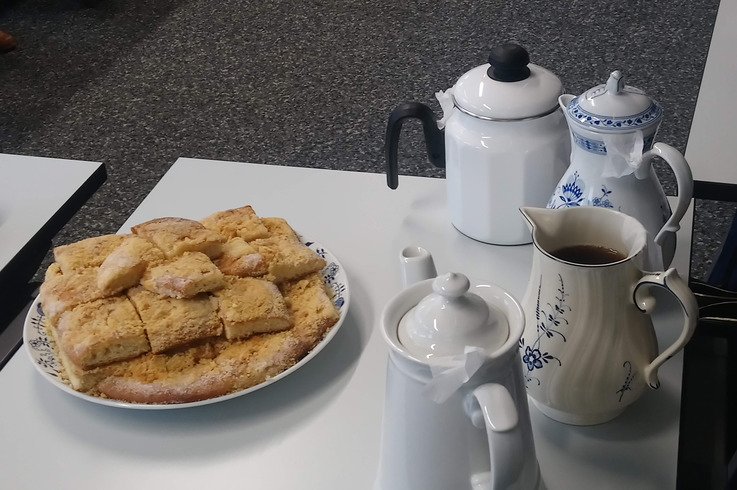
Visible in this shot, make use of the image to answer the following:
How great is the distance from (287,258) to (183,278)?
5.0 inches

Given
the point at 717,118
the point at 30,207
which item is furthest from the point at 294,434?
the point at 717,118

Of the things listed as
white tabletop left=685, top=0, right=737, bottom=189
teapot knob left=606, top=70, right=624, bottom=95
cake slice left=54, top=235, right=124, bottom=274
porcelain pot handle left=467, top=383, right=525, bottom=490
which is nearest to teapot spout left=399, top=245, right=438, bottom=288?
porcelain pot handle left=467, top=383, right=525, bottom=490

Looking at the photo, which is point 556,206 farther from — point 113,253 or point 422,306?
point 113,253

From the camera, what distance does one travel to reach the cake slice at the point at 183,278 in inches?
31.1

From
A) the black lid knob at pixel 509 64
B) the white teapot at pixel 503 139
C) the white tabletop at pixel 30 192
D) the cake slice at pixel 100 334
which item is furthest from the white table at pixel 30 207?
the black lid knob at pixel 509 64

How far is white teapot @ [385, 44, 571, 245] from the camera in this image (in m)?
0.87

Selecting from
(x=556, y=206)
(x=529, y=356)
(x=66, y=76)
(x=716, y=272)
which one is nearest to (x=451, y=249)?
(x=556, y=206)

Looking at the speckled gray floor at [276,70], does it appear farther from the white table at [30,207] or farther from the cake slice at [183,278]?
the cake slice at [183,278]

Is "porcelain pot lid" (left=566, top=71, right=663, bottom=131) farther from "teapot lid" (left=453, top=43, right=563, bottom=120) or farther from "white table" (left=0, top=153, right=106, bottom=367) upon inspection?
"white table" (left=0, top=153, right=106, bottom=367)

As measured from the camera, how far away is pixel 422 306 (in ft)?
1.85

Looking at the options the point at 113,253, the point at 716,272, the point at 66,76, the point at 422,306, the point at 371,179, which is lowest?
the point at 66,76

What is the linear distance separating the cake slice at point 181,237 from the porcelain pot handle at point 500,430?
0.43 m

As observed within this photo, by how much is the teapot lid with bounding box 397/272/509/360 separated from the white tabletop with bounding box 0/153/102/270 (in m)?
0.66

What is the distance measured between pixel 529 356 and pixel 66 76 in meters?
2.48
